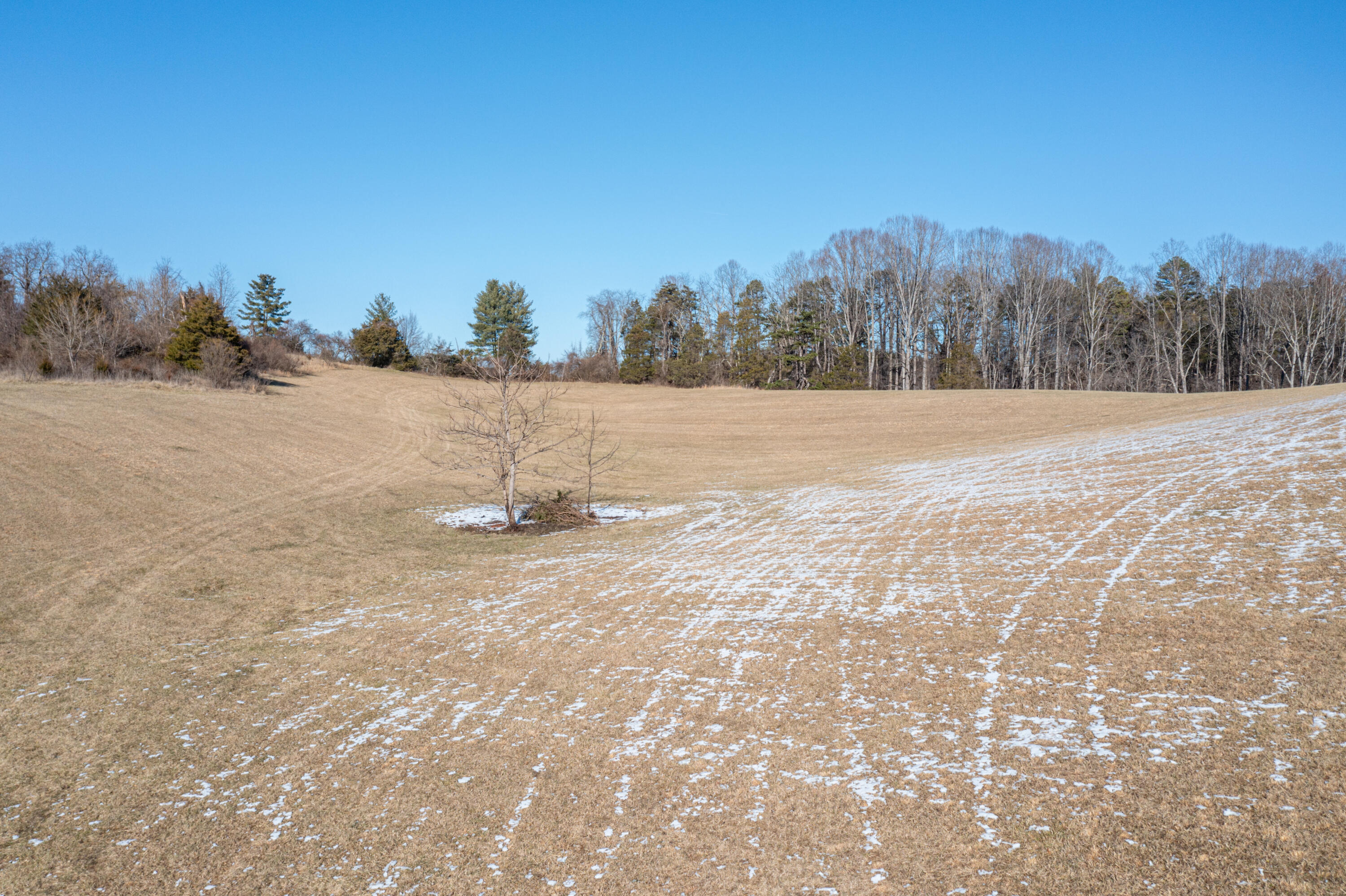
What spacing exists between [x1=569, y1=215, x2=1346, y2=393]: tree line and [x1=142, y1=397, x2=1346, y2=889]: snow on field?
51.3m

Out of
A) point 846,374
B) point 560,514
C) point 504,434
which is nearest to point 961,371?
point 846,374

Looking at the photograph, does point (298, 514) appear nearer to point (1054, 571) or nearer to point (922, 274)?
point (1054, 571)

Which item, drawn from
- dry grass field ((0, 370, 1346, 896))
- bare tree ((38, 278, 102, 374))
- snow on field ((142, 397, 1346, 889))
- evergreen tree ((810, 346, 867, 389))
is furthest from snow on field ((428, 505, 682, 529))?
evergreen tree ((810, 346, 867, 389))

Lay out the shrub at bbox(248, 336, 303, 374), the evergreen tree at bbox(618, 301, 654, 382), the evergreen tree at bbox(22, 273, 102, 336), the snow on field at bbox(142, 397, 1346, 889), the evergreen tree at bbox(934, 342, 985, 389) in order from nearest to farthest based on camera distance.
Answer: the snow on field at bbox(142, 397, 1346, 889) < the evergreen tree at bbox(22, 273, 102, 336) < the shrub at bbox(248, 336, 303, 374) < the evergreen tree at bbox(934, 342, 985, 389) < the evergreen tree at bbox(618, 301, 654, 382)

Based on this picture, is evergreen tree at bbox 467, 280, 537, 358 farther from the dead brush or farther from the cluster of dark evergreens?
the dead brush

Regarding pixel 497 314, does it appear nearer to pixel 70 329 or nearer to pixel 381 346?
pixel 381 346

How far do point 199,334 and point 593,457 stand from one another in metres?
27.8

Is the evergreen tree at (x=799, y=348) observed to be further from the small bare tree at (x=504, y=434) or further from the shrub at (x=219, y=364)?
the shrub at (x=219, y=364)

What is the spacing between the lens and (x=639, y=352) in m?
70.0

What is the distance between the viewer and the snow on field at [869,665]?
4535 mm

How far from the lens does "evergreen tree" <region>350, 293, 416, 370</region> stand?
65.9m

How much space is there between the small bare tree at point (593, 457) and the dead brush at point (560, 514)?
64cm

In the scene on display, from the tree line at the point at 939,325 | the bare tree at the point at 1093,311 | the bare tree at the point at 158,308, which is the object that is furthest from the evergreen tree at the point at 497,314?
the bare tree at the point at 1093,311

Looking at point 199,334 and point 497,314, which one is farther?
point 497,314
